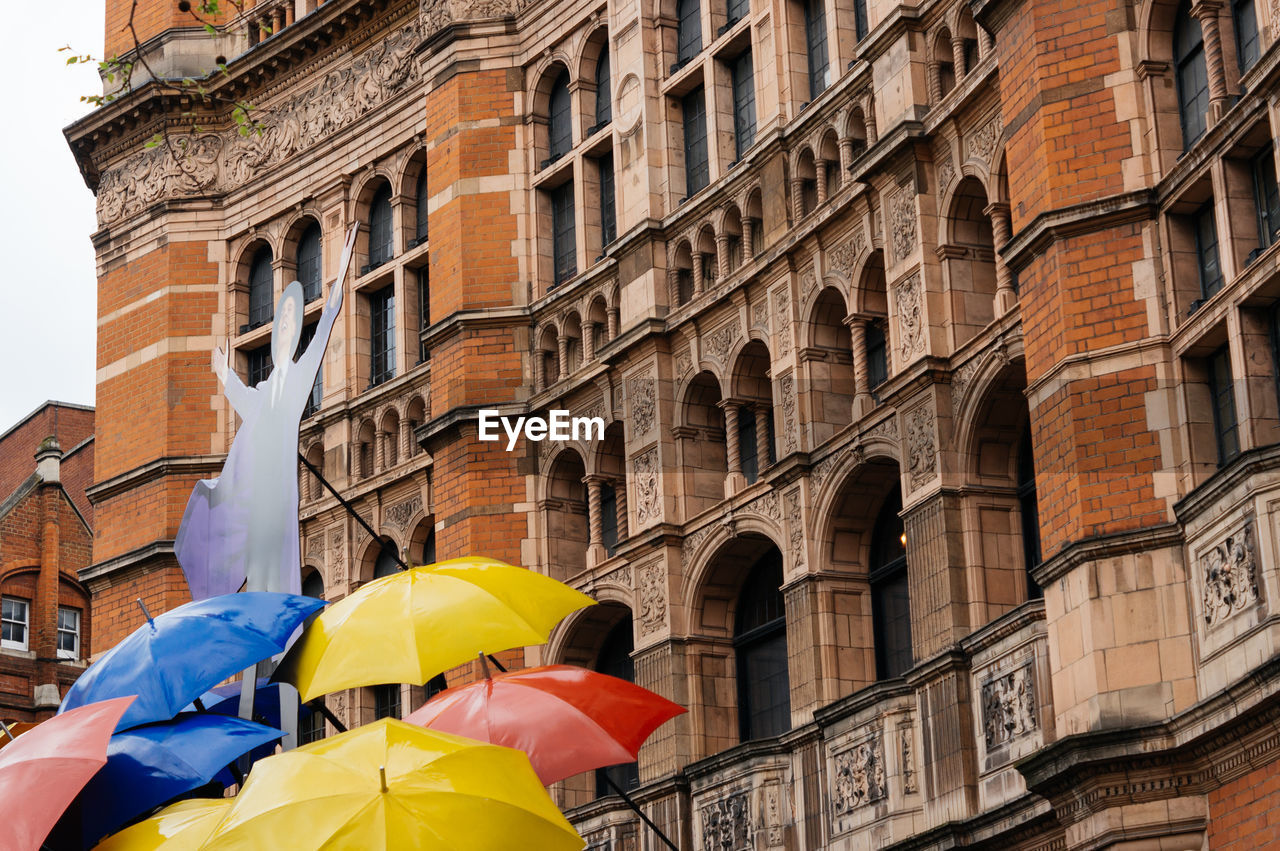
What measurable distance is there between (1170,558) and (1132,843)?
2.26m

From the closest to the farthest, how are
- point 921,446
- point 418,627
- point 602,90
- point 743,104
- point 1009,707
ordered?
point 418,627, point 1009,707, point 921,446, point 743,104, point 602,90

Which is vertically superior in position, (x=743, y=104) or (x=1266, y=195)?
(x=743, y=104)

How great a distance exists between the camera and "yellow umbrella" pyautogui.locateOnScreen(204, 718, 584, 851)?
48.9ft

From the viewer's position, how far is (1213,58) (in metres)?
19.4

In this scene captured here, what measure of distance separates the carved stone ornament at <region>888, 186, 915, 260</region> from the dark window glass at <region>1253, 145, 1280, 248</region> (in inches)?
212

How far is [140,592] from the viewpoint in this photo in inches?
1399

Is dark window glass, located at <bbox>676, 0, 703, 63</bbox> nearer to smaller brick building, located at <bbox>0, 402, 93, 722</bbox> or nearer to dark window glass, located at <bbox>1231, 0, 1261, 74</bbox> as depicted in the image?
dark window glass, located at <bbox>1231, 0, 1261, 74</bbox>

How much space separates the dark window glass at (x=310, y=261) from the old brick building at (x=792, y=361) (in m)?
0.08

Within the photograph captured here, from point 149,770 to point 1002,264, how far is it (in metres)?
9.74

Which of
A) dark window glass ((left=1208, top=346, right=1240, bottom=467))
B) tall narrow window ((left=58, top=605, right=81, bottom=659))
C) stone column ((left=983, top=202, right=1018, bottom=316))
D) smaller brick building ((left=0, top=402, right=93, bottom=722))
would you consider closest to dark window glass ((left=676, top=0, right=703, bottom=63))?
stone column ((left=983, top=202, right=1018, bottom=316))

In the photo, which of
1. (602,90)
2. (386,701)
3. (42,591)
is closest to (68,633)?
(42,591)

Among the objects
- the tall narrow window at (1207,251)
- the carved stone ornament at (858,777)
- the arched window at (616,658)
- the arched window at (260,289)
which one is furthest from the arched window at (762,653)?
the arched window at (260,289)

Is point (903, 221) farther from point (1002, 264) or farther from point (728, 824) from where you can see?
point (728, 824)

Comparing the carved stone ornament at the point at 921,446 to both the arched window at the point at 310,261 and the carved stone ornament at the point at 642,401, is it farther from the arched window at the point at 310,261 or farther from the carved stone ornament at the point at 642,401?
the arched window at the point at 310,261
